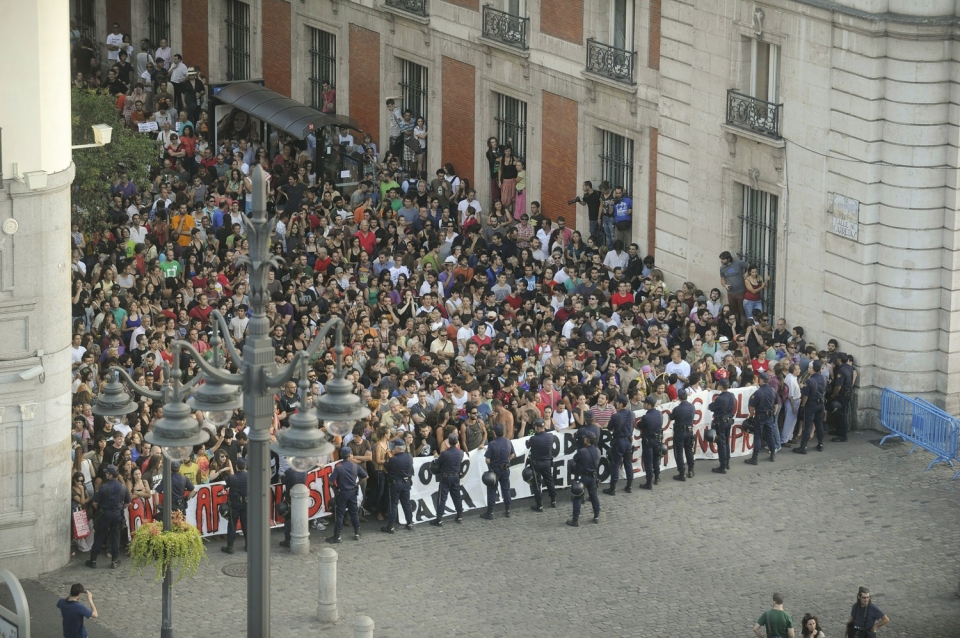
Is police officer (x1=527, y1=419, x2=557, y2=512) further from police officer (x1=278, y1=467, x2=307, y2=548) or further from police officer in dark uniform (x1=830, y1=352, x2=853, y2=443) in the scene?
police officer in dark uniform (x1=830, y1=352, x2=853, y2=443)

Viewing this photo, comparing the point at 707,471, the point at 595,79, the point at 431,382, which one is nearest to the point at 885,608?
the point at 707,471

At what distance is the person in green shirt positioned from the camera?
75.2 feet

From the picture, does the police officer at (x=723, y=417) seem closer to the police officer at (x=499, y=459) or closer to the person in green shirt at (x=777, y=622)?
the police officer at (x=499, y=459)

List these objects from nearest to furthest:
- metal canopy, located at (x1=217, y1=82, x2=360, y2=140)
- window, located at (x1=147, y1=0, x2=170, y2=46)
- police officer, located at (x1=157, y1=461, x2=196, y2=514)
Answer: police officer, located at (x1=157, y1=461, x2=196, y2=514), metal canopy, located at (x1=217, y1=82, x2=360, y2=140), window, located at (x1=147, y1=0, x2=170, y2=46)

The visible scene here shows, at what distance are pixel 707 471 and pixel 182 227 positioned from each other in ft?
40.3

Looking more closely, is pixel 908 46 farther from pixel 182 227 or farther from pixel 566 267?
pixel 182 227

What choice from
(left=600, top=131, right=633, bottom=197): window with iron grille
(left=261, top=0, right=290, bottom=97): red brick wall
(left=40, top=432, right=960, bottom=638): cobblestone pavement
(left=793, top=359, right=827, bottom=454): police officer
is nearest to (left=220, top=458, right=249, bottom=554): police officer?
(left=40, top=432, right=960, bottom=638): cobblestone pavement

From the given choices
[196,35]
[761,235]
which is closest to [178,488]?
[761,235]

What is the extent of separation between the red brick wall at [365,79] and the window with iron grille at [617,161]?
7502mm

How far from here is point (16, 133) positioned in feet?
83.3

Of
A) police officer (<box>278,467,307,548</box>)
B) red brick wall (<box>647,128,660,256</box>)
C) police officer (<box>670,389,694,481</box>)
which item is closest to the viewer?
police officer (<box>278,467,307,548</box>)

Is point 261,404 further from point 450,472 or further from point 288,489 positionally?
point 450,472

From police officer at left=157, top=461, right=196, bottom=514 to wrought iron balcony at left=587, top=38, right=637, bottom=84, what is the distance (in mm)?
14295

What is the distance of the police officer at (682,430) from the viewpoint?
29.7 metres
